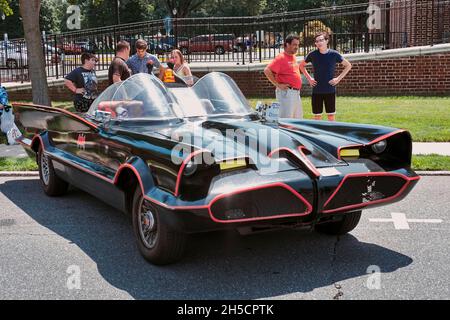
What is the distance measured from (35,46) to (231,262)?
9500mm

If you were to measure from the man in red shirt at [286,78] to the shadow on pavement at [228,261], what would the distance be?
408cm

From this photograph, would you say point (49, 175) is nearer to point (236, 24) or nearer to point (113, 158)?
point (113, 158)

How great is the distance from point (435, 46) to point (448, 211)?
11.4 m

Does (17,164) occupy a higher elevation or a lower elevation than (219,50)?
lower

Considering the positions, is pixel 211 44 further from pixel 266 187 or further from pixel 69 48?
pixel 266 187

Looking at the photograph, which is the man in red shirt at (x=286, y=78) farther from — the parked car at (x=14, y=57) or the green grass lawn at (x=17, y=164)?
the parked car at (x=14, y=57)

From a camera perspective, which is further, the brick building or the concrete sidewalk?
the brick building

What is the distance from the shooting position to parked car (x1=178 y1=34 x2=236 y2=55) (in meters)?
18.6

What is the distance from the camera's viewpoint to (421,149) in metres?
9.78

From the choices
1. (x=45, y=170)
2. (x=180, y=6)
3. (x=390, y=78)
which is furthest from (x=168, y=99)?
(x=180, y=6)

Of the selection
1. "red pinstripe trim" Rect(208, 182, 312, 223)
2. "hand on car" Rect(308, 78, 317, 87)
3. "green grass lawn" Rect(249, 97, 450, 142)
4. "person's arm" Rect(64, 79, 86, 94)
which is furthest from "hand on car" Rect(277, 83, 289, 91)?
"red pinstripe trim" Rect(208, 182, 312, 223)

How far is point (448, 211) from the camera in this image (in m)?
6.45

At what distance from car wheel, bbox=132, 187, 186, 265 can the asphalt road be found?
4.1 inches

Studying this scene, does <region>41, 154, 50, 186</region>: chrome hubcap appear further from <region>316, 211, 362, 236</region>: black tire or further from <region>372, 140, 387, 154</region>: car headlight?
<region>372, 140, 387, 154</region>: car headlight
